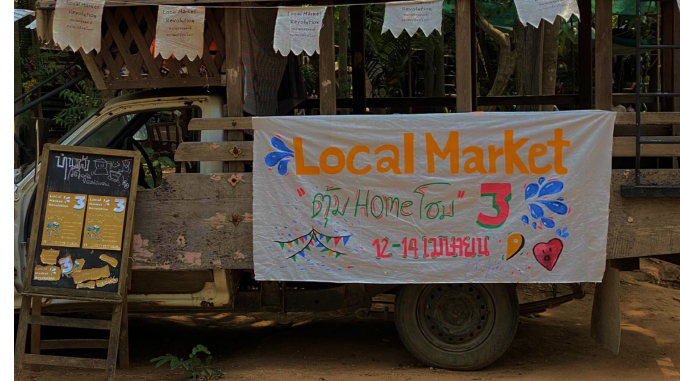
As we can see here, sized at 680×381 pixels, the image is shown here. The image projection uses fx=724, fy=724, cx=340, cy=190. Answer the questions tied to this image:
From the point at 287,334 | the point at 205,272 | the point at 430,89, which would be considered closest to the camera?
the point at 205,272

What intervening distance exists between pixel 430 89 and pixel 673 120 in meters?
6.36

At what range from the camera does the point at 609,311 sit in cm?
→ 488

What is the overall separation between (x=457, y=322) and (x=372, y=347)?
3.20 feet

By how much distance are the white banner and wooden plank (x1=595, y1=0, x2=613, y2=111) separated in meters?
0.26

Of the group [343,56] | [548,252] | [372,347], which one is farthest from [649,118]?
[343,56]

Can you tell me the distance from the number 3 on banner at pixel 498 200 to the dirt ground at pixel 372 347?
1.06 metres

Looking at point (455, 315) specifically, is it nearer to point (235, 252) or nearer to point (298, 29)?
point (235, 252)

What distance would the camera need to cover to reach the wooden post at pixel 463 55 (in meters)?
4.79

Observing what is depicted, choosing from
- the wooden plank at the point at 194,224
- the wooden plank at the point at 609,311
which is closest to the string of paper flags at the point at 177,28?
the wooden plank at the point at 194,224

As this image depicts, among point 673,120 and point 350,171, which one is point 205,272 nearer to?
point 350,171

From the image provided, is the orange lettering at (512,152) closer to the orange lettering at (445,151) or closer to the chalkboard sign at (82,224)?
the orange lettering at (445,151)

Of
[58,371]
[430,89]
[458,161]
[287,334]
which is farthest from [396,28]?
[430,89]

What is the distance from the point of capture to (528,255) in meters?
4.67

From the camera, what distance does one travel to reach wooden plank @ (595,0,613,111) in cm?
476
